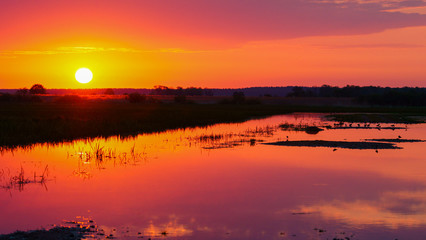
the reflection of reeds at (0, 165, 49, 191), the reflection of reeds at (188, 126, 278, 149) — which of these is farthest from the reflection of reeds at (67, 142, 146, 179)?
the reflection of reeds at (188, 126, 278, 149)

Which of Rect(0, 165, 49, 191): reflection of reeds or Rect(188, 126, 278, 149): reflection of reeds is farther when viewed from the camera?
Rect(188, 126, 278, 149): reflection of reeds

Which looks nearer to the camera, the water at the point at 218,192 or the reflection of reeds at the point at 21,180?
the water at the point at 218,192

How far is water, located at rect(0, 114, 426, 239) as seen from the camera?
1157 cm

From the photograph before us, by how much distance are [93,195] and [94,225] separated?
381 centimetres

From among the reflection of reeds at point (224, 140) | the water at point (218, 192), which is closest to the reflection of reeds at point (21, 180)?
the water at point (218, 192)

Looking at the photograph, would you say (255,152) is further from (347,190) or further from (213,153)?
(347,190)

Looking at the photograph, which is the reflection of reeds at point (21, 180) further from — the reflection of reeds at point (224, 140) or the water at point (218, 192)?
the reflection of reeds at point (224, 140)

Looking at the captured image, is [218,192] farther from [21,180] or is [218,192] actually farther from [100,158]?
[100,158]

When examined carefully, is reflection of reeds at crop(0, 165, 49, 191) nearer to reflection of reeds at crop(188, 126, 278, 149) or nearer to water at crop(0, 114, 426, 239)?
water at crop(0, 114, 426, 239)

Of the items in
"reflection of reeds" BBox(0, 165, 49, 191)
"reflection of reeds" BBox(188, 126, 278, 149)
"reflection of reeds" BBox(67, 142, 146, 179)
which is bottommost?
"reflection of reeds" BBox(188, 126, 278, 149)

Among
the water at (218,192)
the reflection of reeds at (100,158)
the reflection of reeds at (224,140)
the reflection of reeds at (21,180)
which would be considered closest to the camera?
the water at (218,192)

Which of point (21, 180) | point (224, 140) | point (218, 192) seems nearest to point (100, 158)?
point (21, 180)

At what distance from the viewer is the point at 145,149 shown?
2744 cm

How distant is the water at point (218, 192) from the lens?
1157 cm
